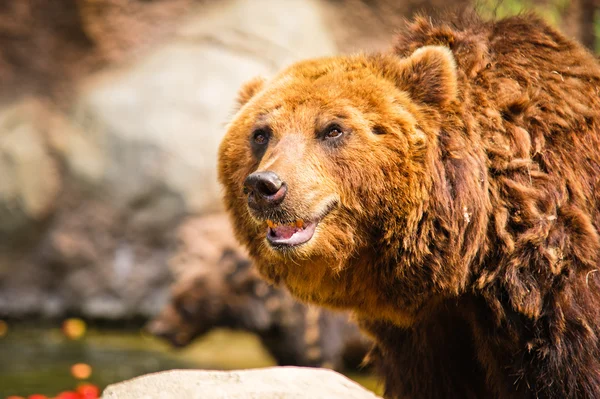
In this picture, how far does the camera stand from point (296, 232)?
12.1ft

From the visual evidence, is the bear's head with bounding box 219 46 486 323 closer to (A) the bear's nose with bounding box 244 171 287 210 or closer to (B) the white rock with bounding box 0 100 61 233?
(A) the bear's nose with bounding box 244 171 287 210

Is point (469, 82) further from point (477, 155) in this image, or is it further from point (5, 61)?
point (5, 61)

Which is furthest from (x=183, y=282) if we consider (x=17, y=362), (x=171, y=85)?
(x=171, y=85)

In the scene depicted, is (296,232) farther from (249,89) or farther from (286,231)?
(249,89)

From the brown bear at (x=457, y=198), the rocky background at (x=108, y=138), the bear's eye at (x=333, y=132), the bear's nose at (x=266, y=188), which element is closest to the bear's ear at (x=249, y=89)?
the brown bear at (x=457, y=198)

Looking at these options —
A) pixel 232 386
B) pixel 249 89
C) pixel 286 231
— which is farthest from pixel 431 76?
pixel 232 386

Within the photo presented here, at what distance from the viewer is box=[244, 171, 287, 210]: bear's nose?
349cm

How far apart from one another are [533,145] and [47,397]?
4430mm

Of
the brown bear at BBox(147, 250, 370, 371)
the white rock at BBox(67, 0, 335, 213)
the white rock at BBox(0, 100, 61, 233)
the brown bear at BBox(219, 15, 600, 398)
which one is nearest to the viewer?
the brown bear at BBox(219, 15, 600, 398)

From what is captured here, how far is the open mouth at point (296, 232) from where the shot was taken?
12.0 ft

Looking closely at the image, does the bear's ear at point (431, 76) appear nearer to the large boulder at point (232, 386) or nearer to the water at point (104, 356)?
the large boulder at point (232, 386)

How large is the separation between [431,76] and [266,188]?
0.91 m

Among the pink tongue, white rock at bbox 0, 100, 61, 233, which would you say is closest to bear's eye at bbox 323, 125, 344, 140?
the pink tongue

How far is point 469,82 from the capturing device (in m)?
3.80
